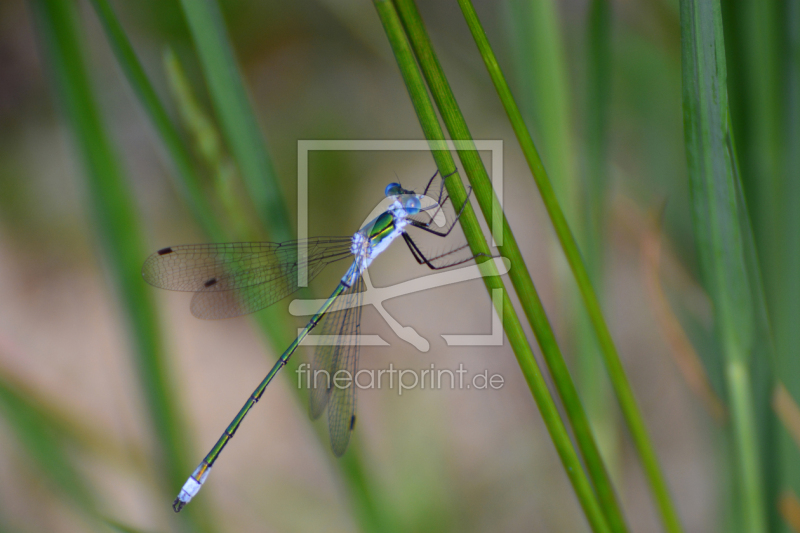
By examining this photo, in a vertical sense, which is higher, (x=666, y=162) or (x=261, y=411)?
(x=666, y=162)

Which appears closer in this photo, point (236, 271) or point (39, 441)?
point (39, 441)

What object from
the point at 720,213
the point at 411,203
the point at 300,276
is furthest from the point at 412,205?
the point at 720,213

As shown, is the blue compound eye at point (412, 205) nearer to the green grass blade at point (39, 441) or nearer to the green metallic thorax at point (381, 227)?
the green metallic thorax at point (381, 227)

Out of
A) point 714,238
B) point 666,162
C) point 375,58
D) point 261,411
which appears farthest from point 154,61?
point 714,238

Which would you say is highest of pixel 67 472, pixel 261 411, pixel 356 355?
pixel 356 355

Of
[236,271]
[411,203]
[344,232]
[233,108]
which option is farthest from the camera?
[344,232]

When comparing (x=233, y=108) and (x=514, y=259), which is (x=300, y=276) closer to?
(x=233, y=108)

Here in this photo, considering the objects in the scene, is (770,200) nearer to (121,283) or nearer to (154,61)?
(121,283)
